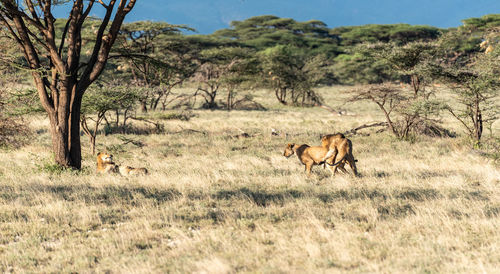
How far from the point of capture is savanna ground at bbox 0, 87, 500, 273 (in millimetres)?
4723

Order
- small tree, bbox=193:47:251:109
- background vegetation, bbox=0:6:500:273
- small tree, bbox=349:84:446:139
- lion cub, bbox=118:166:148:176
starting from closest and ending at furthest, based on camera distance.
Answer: background vegetation, bbox=0:6:500:273 → lion cub, bbox=118:166:148:176 → small tree, bbox=349:84:446:139 → small tree, bbox=193:47:251:109

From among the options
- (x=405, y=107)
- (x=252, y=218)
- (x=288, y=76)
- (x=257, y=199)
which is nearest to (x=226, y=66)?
(x=288, y=76)

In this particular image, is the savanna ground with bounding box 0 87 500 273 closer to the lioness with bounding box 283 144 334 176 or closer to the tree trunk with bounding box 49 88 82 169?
the lioness with bounding box 283 144 334 176

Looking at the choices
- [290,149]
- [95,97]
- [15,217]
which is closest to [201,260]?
[15,217]

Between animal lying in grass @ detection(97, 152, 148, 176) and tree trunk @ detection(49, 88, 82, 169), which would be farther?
animal lying in grass @ detection(97, 152, 148, 176)

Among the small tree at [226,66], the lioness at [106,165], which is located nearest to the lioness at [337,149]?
the lioness at [106,165]

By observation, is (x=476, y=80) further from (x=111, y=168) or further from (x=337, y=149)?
(x=111, y=168)

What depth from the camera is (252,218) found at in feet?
21.3

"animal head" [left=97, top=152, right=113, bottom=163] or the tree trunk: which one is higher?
the tree trunk

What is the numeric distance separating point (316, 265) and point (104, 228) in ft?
10.5

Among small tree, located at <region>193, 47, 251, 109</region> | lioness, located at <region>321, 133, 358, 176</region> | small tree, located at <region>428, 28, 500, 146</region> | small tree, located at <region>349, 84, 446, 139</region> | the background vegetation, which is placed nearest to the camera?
the background vegetation

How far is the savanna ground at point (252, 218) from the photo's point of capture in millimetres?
4723

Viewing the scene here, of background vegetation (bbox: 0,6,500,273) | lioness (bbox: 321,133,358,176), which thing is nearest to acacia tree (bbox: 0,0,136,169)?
background vegetation (bbox: 0,6,500,273)

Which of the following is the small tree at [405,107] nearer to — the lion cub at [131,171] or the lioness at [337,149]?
the lioness at [337,149]
